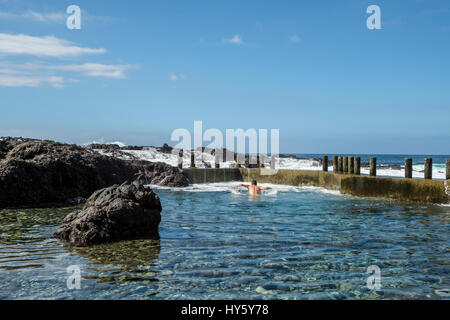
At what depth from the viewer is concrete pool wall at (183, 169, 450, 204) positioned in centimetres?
1348

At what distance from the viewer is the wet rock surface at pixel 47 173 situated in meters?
11.8

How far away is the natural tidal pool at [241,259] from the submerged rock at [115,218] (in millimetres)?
305

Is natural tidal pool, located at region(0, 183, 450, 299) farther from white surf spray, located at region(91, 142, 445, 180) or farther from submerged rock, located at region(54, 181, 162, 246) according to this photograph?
white surf spray, located at region(91, 142, 445, 180)

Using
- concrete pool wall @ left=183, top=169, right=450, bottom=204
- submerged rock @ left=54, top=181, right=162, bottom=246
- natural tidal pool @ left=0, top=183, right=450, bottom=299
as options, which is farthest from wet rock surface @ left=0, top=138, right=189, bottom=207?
concrete pool wall @ left=183, top=169, right=450, bottom=204

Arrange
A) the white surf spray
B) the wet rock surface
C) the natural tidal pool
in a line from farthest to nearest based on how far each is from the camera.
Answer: the white surf spray → the wet rock surface → the natural tidal pool

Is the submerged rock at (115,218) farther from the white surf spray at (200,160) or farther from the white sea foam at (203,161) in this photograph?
the white sea foam at (203,161)

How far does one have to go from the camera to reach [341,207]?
12.6 meters

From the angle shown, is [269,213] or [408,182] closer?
[269,213]

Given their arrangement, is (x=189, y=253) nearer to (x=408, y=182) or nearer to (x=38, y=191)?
(x=38, y=191)

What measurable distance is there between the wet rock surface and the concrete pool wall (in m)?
8.23

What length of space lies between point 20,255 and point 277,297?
4.10 meters

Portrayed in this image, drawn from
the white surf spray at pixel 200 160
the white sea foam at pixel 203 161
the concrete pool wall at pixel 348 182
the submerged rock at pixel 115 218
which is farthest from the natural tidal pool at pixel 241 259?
the white sea foam at pixel 203 161
